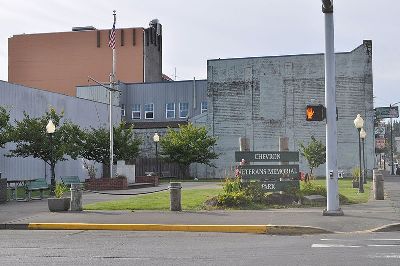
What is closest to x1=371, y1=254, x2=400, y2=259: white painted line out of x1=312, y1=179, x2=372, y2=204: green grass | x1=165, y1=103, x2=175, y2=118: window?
x1=312, y1=179, x2=372, y2=204: green grass

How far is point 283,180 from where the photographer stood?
2009cm

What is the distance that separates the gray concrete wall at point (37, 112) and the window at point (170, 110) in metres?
14.6

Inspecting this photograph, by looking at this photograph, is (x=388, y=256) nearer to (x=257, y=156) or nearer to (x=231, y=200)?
(x=231, y=200)

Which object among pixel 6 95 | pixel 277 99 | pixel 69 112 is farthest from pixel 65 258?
pixel 277 99

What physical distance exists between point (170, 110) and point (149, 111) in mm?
2672

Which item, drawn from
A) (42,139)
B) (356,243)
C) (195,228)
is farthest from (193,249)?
(42,139)

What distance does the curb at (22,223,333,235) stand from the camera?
13.5 meters

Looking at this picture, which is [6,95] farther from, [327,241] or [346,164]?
[346,164]

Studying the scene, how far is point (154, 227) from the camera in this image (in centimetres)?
1430

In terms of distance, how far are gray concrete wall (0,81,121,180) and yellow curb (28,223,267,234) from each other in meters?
20.0

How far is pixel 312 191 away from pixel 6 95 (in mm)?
23856

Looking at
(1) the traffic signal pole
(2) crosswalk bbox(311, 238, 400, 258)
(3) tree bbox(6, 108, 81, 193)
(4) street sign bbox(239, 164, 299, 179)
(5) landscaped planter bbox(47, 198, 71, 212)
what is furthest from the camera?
(3) tree bbox(6, 108, 81, 193)

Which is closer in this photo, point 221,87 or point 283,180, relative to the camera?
point 283,180

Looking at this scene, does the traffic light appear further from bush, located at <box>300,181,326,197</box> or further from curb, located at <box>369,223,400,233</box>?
bush, located at <box>300,181,326,197</box>
